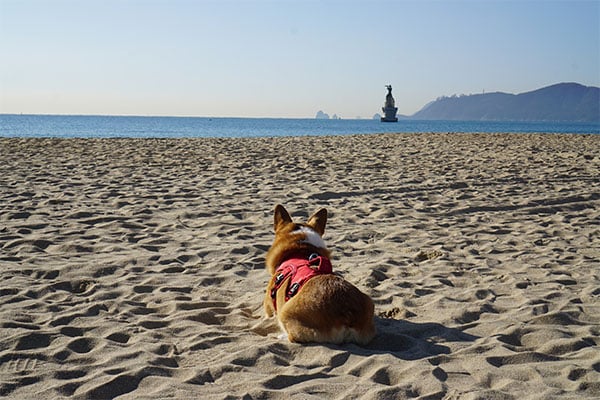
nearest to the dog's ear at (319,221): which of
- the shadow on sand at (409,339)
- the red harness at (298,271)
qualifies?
the red harness at (298,271)

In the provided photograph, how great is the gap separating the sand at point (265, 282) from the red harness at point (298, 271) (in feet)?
1.03

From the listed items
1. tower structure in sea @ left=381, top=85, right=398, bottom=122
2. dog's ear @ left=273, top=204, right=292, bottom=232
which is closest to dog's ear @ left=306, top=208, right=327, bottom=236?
dog's ear @ left=273, top=204, right=292, bottom=232

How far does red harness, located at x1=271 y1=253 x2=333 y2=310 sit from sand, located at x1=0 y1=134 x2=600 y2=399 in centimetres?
31

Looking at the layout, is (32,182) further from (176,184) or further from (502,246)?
(502,246)

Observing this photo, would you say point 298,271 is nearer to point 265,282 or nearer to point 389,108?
point 265,282

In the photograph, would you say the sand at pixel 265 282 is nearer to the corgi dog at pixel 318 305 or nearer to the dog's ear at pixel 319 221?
the corgi dog at pixel 318 305

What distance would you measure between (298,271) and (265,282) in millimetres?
1288

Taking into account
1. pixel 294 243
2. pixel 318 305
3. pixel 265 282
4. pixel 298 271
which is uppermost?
pixel 294 243

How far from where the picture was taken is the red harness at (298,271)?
13.1 feet

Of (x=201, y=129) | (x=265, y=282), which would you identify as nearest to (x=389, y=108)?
(x=201, y=129)

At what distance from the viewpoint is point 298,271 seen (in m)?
4.11

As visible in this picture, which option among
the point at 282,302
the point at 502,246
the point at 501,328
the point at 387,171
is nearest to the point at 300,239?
the point at 282,302

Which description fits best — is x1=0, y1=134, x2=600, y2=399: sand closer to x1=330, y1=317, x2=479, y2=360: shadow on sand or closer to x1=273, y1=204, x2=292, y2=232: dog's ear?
x1=330, y1=317, x2=479, y2=360: shadow on sand

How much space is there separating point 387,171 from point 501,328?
8.91m
